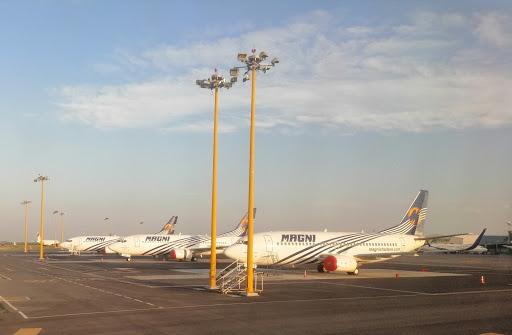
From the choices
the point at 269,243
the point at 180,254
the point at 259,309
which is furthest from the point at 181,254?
the point at 259,309

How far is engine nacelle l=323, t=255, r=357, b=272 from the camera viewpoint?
46.5 metres

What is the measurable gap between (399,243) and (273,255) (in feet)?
51.8

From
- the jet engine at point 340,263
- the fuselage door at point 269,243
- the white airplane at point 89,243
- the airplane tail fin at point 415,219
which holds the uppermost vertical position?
the airplane tail fin at point 415,219

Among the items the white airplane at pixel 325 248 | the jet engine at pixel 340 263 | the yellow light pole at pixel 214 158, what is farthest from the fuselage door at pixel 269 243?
the yellow light pole at pixel 214 158

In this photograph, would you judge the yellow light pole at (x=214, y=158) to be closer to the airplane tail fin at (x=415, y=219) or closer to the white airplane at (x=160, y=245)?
the airplane tail fin at (x=415, y=219)

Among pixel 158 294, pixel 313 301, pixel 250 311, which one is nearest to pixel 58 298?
pixel 158 294

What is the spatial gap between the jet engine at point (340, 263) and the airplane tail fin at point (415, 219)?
12.2m

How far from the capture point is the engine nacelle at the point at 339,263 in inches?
1829

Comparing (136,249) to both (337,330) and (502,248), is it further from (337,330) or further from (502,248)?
(502,248)

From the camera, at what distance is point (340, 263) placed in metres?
46.7

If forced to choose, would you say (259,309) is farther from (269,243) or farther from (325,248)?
(325,248)

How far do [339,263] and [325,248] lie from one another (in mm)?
3823

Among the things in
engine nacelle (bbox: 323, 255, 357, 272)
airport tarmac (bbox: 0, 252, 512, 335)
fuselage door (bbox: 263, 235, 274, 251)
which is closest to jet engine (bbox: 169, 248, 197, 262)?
fuselage door (bbox: 263, 235, 274, 251)

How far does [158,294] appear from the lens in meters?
30.5
